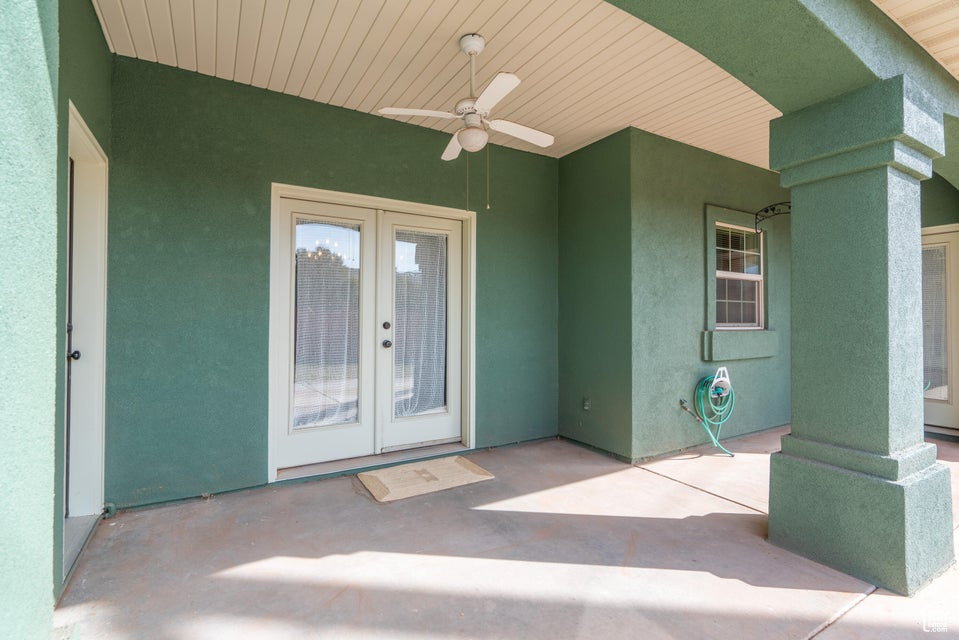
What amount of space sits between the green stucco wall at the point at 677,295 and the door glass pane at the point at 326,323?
2.43m

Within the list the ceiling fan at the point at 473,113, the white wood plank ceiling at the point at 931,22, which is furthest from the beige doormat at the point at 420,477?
the white wood plank ceiling at the point at 931,22

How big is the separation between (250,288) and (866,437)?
3.79 metres

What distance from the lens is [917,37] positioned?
2312 mm

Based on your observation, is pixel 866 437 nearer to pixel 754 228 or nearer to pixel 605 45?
pixel 605 45

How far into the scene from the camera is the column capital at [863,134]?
83.4 inches

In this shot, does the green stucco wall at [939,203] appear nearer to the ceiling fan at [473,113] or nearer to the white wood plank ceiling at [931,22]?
the white wood plank ceiling at [931,22]

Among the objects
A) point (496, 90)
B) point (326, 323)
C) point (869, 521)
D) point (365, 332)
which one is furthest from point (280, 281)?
point (869, 521)

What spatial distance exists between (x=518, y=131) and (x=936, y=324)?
5064mm

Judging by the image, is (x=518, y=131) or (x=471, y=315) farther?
(x=471, y=315)

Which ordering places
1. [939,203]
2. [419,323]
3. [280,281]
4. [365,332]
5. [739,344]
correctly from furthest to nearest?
[939,203] < [739,344] < [419,323] < [365,332] < [280,281]

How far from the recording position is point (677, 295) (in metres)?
4.18

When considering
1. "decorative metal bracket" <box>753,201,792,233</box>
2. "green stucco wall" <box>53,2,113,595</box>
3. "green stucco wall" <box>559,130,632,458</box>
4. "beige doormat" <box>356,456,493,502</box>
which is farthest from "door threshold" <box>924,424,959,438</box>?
"green stucco wall" <box>53,2,113,595</box>

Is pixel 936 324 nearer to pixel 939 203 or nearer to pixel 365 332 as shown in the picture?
pixel 939 203

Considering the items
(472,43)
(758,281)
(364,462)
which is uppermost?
(472,43)
